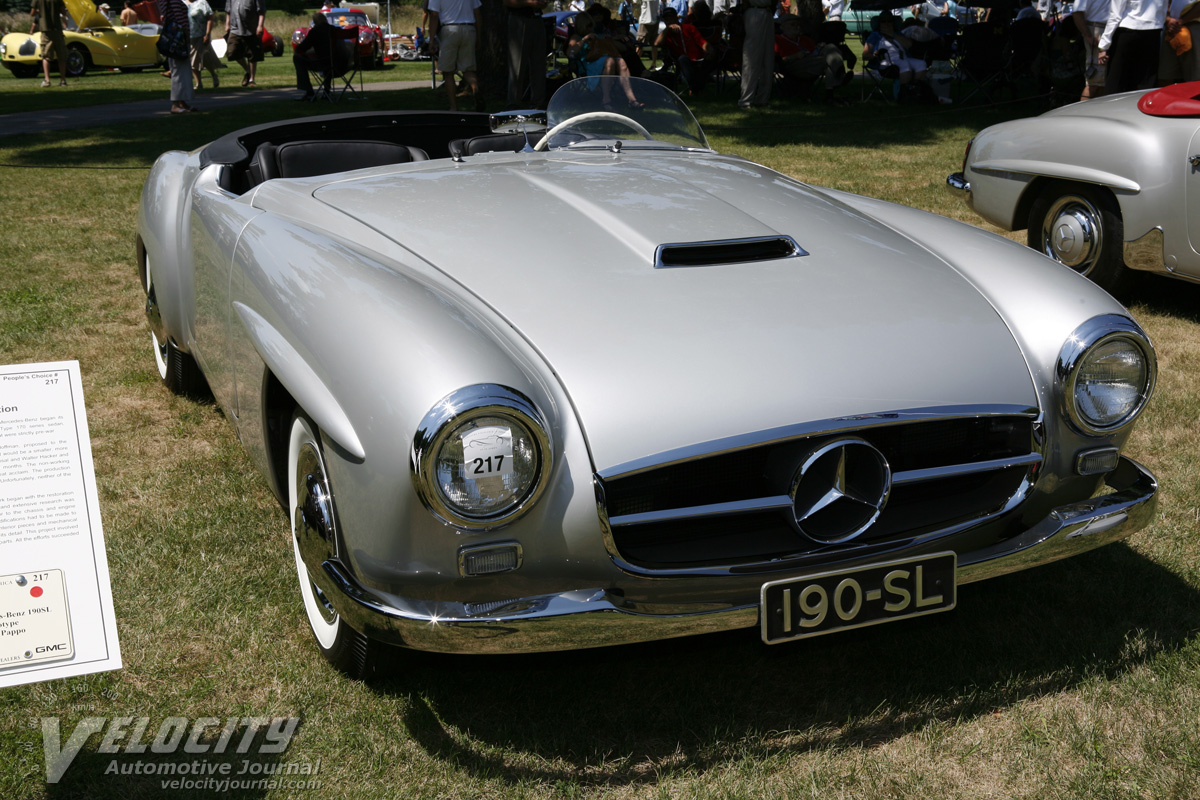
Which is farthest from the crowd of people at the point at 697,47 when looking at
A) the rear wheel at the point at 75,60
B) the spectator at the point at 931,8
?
the spectator at the point at 931,8

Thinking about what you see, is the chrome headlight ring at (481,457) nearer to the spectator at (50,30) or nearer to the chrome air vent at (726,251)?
the chrome air vent at (726,251)

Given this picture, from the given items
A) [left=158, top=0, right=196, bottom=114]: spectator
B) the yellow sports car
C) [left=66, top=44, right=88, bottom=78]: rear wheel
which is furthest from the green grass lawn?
the yellow sports car

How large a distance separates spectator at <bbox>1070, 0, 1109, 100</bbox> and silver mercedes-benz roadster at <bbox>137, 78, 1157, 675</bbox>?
6820 millimetres

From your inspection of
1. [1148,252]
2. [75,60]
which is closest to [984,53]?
[1148,252]

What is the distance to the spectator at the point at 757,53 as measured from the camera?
42.3 feet

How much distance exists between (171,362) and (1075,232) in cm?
419

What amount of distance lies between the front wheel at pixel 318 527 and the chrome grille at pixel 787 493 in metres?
0.60

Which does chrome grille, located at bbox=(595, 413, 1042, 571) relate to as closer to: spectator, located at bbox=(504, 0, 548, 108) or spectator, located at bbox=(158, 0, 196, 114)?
spectator, located at bbox=(504, 0, 548, 108)

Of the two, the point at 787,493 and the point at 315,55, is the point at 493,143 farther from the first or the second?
the point at 315,55

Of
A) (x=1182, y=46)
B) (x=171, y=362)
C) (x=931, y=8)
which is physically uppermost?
(x=931, y=8)

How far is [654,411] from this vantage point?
1959mm

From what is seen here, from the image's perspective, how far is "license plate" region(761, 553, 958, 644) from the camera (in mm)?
1984

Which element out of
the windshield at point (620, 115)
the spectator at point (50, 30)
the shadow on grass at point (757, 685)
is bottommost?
the shadow on grass at point (757, 685)

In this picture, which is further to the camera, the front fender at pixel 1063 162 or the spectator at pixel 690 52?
the spectator at pixel 690 52
